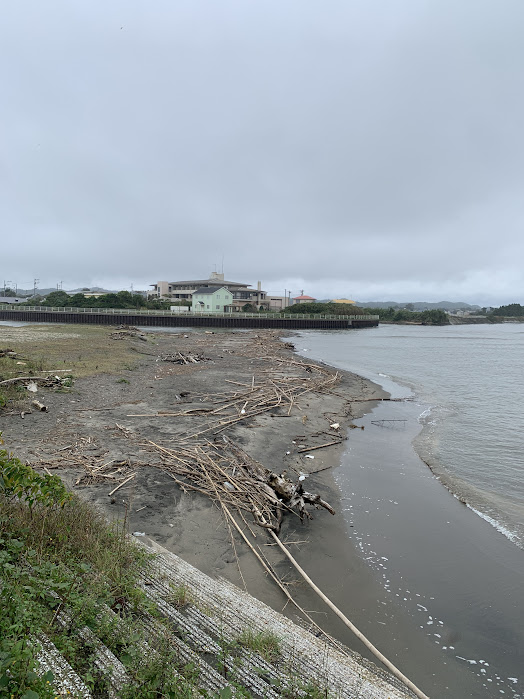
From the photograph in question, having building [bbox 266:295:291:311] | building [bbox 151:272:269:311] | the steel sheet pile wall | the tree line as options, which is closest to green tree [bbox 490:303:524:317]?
the tree line

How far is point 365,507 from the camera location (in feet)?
28.7

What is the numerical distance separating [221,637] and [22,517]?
8.87 ft

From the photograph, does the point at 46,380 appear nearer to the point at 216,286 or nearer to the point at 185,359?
the point at 185,359

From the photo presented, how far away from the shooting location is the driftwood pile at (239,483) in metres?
7.75

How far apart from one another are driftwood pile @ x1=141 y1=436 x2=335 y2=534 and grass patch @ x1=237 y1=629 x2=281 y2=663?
301cm

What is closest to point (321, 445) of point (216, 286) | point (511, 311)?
point (216, 286)

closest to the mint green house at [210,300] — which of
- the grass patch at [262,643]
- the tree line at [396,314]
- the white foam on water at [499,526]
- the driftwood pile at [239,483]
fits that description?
the tree line at [396,314]

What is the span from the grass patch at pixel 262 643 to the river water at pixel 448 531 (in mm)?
1875

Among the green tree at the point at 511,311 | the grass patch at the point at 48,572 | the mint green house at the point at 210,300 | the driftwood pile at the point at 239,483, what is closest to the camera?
the grass patch at the point at 48,572

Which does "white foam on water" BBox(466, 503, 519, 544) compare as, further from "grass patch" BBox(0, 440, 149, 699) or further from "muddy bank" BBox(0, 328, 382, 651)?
"grass patch" BBox(0, 440, 149, 699)

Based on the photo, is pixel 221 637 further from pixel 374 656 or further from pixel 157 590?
pixel 374 656

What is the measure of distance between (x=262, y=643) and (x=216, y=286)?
11438 centimetres

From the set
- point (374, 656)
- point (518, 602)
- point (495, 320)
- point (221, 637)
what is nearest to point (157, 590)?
point (221, 637)

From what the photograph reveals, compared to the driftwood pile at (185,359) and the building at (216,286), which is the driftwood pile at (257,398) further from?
the building at (216,286)
